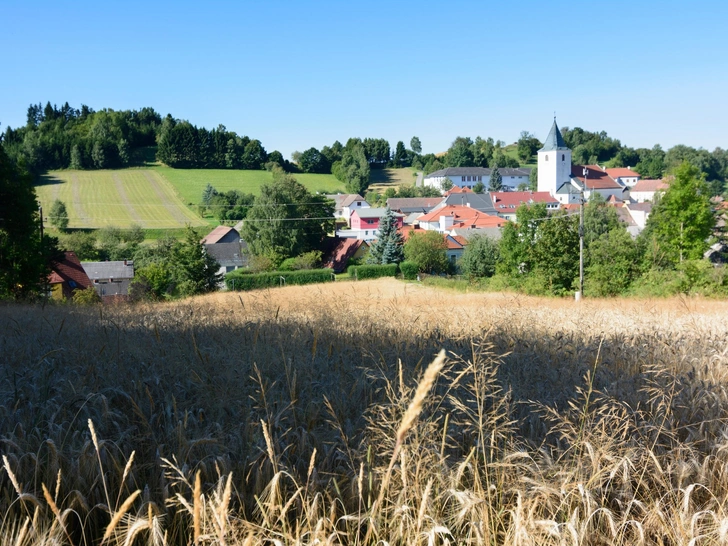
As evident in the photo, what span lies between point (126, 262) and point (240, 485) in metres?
52.4

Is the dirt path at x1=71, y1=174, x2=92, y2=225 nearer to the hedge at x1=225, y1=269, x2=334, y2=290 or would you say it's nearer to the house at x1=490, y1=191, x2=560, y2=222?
the hedge at x1=225, y1=269, x2=334, y2=290

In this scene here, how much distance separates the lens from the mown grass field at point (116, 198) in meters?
67.8

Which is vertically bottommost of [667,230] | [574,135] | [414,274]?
[414,274]

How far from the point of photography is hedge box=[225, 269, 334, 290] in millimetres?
42750

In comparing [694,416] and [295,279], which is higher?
[694,416]

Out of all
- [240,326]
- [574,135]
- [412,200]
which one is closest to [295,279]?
[240,326]

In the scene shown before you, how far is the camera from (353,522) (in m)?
2.14

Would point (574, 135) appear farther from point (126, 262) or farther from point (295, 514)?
point (295, 514)

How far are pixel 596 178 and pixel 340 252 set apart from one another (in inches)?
3499

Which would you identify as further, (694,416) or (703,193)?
(703,193)

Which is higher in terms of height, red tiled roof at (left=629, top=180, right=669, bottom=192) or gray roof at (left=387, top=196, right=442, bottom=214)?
red tiled roof at (left=629, top=180, right=669, bottom=192)

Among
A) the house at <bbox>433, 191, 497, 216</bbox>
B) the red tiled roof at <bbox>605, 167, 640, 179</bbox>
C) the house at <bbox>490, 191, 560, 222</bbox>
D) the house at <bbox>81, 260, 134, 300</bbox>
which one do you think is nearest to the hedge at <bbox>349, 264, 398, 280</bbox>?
the house at <bbox>81, 260, 134, 300</bbox>

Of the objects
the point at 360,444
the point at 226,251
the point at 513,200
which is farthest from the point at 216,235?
the point at 360,444

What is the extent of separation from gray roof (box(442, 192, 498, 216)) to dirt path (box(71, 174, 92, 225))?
58.6 metres
